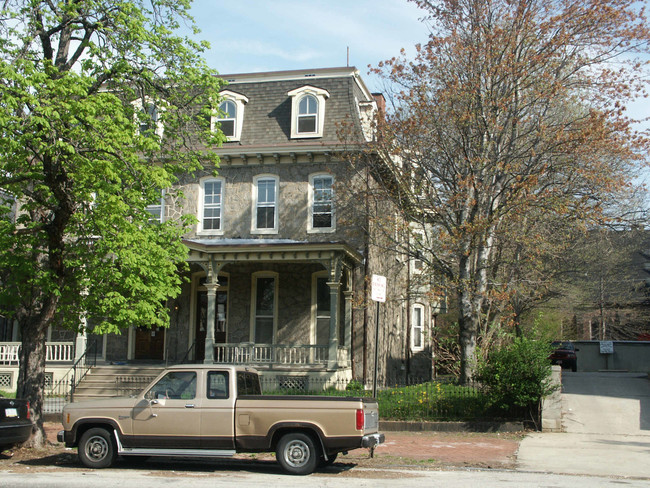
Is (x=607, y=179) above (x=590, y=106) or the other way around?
the other way around

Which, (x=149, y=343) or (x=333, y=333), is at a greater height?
(x=333, y=333)

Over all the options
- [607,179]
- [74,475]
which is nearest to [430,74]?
[607,179]

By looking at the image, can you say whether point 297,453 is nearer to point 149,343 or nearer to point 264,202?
point 264,202

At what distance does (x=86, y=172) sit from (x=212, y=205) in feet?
38.9

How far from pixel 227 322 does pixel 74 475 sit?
12894 mm

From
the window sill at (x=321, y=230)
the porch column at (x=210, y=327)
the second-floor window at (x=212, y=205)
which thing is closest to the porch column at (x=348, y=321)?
the window sill at (x=321, y=230)

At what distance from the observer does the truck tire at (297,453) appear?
9.79 metres

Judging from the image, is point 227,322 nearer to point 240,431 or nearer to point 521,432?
point 521,432

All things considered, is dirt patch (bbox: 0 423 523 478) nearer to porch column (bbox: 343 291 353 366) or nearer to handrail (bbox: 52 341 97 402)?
handrail (bbox: 52 341 97 402)

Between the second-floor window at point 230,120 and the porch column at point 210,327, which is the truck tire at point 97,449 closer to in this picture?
the porch column at point 210,327

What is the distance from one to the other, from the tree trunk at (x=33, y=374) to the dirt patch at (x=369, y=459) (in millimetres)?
481

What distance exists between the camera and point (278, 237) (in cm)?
2266

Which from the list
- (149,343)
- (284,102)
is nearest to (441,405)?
(149,343)

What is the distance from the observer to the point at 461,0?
18.2m
